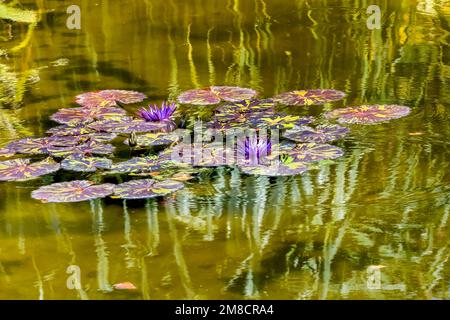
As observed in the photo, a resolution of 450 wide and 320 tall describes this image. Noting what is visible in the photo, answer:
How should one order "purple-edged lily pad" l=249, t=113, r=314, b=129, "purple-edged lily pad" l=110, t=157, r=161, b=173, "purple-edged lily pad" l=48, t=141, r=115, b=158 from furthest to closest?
"purple-edged lily pad" l=249, t=113, r=314, b=129, "purple-edged lily pad" l=48, t=141, r=115, b=158, "purple-edged lily pad" l=110, t=157, r=161, b=173

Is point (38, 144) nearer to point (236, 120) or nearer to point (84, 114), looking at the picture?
point (84, 114)

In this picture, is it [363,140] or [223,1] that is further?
[223,1]

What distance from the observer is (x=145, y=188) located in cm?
299

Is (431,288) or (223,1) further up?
(223,1)

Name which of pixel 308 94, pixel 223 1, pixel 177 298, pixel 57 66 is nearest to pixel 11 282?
pixel 177 298

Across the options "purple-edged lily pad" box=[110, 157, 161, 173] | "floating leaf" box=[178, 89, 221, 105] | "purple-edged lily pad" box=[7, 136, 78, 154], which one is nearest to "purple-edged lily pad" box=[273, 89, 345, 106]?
"floating leaf" box=[178, 89, 221, 105]

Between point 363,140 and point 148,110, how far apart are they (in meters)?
1.02

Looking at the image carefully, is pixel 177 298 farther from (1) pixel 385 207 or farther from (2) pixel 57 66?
(2) pixel 57 66

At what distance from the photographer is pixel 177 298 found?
7.59 feet

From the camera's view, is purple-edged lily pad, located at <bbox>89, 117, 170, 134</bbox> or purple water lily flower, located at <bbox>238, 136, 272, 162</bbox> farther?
purple-edged lily pad, located at <bbox>89, 117, 170, 134</bbox>

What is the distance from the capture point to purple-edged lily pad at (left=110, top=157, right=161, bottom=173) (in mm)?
3174

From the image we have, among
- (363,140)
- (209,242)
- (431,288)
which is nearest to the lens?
(431,288)

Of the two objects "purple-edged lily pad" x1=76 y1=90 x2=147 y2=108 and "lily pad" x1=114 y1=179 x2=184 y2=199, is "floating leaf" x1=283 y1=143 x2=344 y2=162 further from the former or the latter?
"purple-edged lily pad" x1=76 y1=90 x2=147 y2=108

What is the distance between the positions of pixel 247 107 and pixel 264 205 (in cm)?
105
